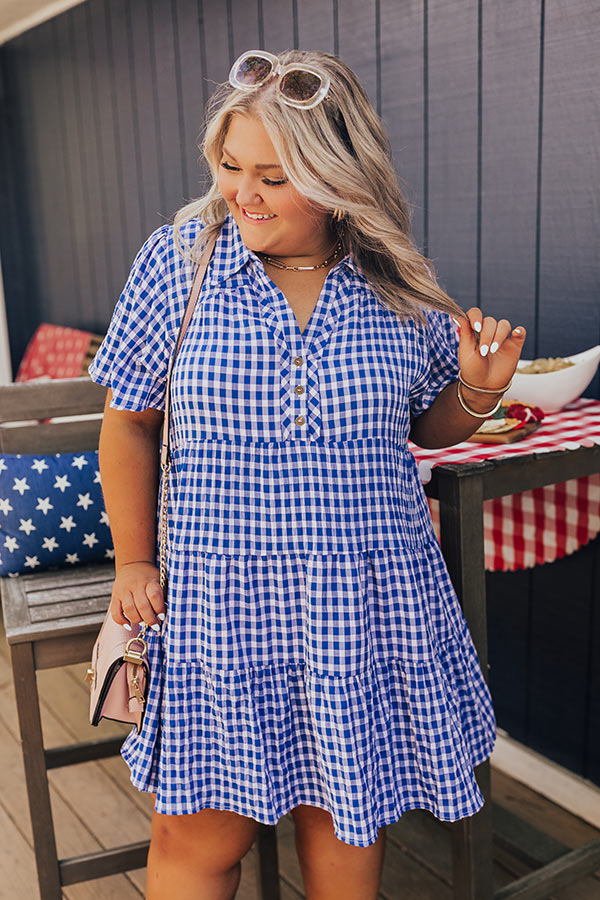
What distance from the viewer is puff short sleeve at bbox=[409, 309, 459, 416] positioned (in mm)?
1322

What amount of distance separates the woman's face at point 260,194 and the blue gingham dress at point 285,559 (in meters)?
0.05

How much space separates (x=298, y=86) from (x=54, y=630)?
1.00m

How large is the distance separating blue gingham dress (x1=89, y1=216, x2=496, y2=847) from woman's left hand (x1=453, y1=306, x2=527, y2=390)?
2.8 inches

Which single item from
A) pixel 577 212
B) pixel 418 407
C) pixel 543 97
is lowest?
pixel 418 407

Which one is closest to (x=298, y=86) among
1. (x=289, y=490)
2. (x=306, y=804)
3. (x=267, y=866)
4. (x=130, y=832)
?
(x=289, y=490)

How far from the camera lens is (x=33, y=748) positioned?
1.60 metres

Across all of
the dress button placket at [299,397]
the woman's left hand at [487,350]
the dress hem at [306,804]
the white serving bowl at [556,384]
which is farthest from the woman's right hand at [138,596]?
the white serving bowl at [556,384]

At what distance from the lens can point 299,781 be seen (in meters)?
1.26

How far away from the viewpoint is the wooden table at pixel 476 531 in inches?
56.1

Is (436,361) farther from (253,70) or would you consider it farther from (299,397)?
(253,70)

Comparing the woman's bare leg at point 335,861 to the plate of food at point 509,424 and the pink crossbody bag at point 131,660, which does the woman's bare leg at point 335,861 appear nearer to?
the pink crossbody bag at point 131,660

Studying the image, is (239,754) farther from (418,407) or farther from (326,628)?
(418,407)

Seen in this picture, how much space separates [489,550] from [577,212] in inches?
30.2

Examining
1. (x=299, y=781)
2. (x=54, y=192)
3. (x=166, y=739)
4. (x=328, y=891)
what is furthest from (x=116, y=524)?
(x=54, y=192)
